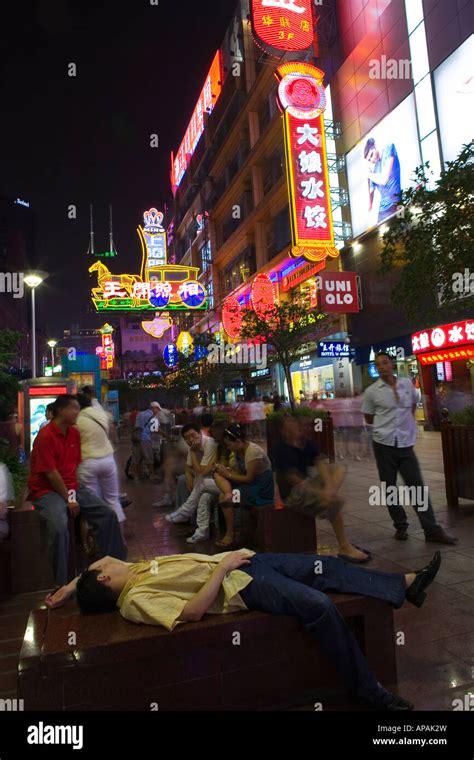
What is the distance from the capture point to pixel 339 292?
2177 centimetres

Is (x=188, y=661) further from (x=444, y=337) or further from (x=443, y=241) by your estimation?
(x=444, y=337)

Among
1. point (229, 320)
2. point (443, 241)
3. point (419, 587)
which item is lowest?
point (419, 587)

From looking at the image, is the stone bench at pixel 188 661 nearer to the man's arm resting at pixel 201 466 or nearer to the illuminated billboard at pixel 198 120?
the man's arm resting at pixel 201 466

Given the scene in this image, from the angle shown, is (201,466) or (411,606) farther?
(201,466)

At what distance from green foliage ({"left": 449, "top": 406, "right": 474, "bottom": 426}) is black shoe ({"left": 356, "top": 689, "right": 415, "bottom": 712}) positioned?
4.49 m

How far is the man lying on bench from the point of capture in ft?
8.72

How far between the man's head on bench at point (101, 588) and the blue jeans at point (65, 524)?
5.90 ft

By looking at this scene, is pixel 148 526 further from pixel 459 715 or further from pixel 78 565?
pixel 459 715

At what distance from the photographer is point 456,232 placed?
20.3 ft

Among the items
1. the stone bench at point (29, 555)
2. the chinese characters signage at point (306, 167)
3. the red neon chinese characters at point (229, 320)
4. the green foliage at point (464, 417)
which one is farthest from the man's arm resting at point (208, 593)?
the red neon chinese characters at point (229, 320)

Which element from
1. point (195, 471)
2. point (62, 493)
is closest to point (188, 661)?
point (62, 493)

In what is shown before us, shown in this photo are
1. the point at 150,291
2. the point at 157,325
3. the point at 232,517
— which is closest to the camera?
the point at 232,517

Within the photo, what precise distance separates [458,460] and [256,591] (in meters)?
4.61

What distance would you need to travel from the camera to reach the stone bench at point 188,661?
2.40 meters
